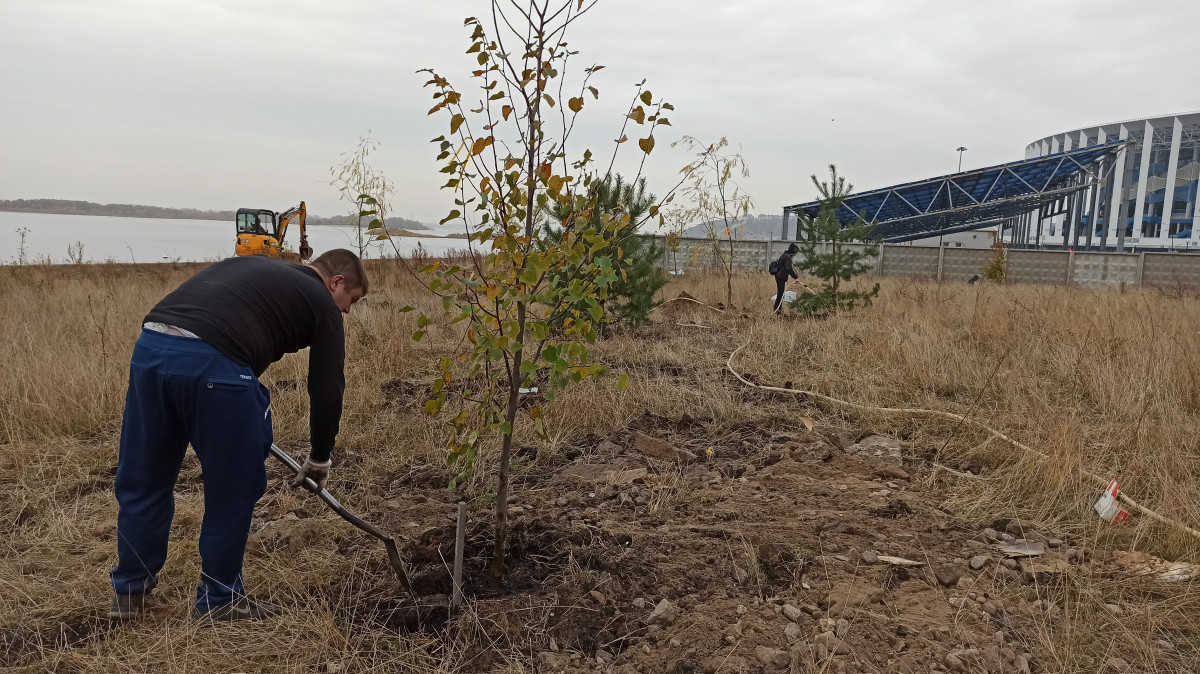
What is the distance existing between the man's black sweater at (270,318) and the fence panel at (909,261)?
20656mm

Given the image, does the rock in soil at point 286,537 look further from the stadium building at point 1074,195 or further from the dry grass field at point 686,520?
the stadium building at point 1074,195

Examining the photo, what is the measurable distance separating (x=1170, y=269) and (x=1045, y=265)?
289 cm

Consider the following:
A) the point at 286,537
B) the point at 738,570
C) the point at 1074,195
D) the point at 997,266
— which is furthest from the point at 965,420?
the point at 1074,195

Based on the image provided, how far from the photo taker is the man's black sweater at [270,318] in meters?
2.31

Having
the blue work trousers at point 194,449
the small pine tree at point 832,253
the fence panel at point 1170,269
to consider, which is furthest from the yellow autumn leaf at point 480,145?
the fence panel at point 1170,269

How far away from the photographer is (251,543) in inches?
121

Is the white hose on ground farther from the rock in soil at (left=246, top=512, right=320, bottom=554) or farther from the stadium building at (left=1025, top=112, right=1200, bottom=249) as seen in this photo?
the stadium building at (left=1025, top=112, right=1200, bottom=249)

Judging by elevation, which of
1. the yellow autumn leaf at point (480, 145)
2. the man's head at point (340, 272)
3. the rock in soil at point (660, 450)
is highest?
the yellow autumn leaf at point (480, 145)

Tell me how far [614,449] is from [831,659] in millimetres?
2305

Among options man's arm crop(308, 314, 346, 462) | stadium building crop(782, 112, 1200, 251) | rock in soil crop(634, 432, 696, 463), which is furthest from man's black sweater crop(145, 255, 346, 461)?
stadium building crop(782, 112, 1200, 251)

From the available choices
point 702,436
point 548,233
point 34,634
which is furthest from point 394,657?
point 548,233

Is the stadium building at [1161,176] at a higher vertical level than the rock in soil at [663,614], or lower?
higher

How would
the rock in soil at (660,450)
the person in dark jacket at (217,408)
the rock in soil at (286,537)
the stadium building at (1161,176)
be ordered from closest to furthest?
the person in dark jacket at (217,408)
the rock in soil at (286,537)
the rock in soil at (660,450)
the stadium building at (1161,176)

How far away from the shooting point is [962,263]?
20.5 metres
